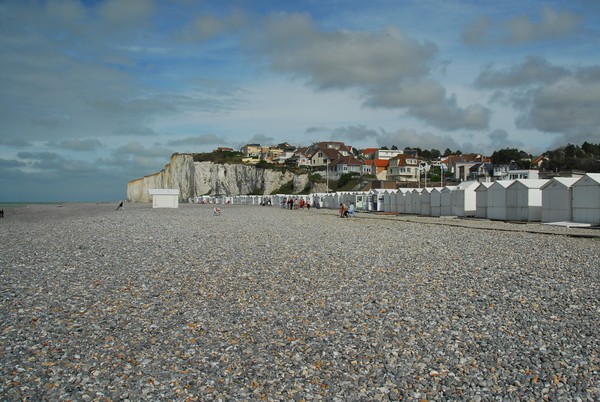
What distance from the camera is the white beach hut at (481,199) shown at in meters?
34.1

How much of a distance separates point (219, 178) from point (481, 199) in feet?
284

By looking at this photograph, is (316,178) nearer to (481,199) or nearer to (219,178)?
(219,178)

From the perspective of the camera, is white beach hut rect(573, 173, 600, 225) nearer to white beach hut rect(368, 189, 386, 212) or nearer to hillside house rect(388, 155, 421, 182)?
white beach hut rect(368, 189, 386, 212)

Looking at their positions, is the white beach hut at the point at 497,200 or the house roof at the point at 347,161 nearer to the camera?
the white beach hut at the point at 497,200

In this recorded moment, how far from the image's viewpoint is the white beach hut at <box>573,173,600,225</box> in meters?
25.3

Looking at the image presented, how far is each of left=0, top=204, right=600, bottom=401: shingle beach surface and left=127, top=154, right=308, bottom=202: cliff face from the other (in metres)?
A: 88.6

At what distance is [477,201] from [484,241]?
17009 mm

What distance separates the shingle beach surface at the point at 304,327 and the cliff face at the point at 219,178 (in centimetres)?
8863

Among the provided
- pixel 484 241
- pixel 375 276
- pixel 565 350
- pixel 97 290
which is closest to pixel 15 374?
pixel 97 290

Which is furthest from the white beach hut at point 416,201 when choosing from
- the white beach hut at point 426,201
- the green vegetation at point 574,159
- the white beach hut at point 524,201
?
the green vegetation at point 574,159

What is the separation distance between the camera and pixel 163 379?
241 inches

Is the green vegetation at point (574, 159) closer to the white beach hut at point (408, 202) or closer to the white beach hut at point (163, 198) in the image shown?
the white beach hut at point (408, 202)

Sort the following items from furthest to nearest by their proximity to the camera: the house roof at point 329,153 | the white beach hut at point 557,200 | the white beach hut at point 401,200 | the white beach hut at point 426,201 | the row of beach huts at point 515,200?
the house roof at point 329,153 < the white beach hut at point 401,200 < the white beach hut at point 426,201 < the white beach hut at point 557,200 < the row of beach huts at point 515,200

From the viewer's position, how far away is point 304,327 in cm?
806
